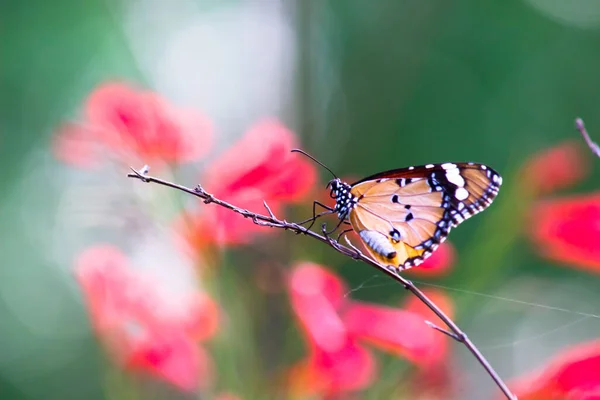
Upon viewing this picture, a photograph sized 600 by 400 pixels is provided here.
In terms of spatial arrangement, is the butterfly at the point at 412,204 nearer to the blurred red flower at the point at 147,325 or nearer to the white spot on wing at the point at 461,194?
the white spot on wing at the point at 461,194

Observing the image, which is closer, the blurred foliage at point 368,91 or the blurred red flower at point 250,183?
the blurred red flower at point 250,183

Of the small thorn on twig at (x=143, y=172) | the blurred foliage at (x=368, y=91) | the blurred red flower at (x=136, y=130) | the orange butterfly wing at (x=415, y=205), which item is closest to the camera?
the small thorn on twig at (x=143, y=172)

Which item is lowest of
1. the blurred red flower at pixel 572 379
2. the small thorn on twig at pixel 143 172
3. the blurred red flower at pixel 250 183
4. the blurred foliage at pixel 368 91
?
the small thorn on twig at pixel 143 172

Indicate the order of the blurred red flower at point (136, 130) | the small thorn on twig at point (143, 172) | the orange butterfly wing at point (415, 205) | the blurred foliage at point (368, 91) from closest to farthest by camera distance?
the small thorn on twig at point (143, 172) → the orange butterfly wing at point (415, 205) → the blurred red flower at point (136, 130) → the blurred foliage at point (368, 91)

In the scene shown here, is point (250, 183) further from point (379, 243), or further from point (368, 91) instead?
point (368, 91)

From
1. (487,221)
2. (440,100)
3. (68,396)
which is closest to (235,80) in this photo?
(440,100)

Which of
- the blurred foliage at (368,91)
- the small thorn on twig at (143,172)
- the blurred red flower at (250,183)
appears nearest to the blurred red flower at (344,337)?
the blurred red flower at (250,183)

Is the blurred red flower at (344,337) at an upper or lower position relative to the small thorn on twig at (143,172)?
upper
